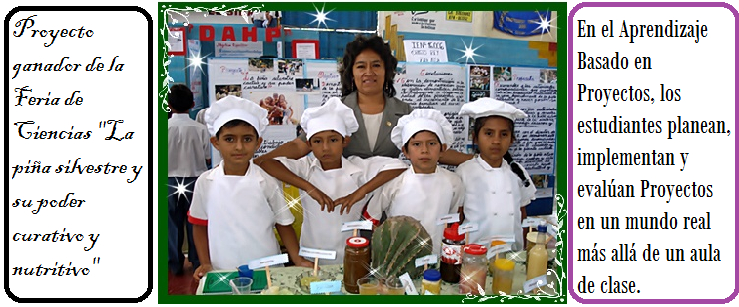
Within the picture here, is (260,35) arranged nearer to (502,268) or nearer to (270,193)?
(270,193)

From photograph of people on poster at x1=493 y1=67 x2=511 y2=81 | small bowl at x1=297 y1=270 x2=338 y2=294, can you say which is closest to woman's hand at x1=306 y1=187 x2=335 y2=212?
small bowl at x1=297 y1=270 x2=338 y2=294

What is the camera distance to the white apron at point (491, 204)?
244cm

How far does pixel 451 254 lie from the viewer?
1934 millimetres

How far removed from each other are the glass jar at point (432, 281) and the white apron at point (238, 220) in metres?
0.81

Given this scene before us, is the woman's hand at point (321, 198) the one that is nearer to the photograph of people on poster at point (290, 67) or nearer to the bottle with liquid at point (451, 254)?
the bottle with liquid at point (451, 254)

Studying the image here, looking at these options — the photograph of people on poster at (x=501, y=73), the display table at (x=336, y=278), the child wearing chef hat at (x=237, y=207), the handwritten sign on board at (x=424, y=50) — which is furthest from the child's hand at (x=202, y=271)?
the photograph of people on poster at (x=501, y=73)

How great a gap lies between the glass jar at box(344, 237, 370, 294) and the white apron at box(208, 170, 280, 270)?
544mm

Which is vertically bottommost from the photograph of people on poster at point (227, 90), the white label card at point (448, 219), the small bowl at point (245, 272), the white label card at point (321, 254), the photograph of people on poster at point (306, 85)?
the small bowl at point (245, 272)

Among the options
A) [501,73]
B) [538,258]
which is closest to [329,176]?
[538,258]

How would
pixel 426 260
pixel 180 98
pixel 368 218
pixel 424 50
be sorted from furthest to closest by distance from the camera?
pixel 424 50 < pixel 180 98 < pixel 368 218 < pixel 426 260

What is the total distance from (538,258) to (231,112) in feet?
4.80

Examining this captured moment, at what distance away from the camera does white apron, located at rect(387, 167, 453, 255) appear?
92.0 inches

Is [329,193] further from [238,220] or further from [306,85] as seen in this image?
[306,85]

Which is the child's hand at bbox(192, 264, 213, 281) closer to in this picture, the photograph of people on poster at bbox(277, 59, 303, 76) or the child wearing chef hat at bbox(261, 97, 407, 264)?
the child wearing chef hat at bbox(261, 97, 407, 264)
